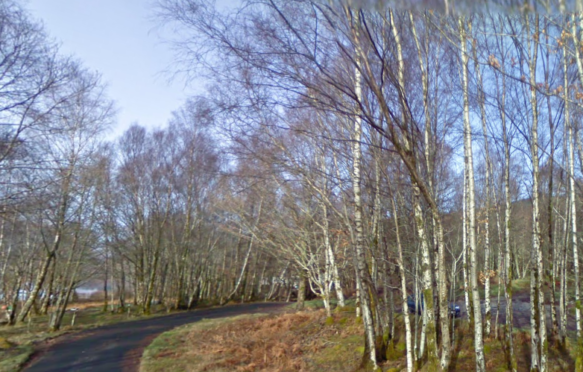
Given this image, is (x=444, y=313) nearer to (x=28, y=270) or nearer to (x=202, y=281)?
(x=28, y=270)

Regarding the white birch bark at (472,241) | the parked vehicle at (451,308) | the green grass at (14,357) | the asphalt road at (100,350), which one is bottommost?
the asphalt road at (100,350)

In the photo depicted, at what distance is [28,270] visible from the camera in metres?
23.2

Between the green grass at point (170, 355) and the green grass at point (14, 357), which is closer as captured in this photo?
the green grass at point (14, 357)

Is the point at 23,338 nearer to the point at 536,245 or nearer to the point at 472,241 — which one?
the point at 472,241

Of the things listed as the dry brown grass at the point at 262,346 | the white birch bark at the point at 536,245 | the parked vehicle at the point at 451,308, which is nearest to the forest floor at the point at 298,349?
the dry brown grass at the point at 262,346

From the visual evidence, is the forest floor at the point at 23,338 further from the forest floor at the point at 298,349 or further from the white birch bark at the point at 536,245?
the white birch bark at the point at 536,245

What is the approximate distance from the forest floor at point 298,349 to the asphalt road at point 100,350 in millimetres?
566

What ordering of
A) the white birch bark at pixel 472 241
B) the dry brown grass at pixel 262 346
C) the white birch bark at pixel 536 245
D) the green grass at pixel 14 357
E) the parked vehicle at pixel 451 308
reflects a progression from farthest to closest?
the dry brown grass at pixel 262 346 → the green grass at pixel 14 357 → the parked vehicle at pixel 451 308 → the white birch bark at pixel 536 245 → the white birch bark at pixel 472 241

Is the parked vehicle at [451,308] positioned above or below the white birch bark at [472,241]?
below

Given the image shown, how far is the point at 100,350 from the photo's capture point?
12.9m

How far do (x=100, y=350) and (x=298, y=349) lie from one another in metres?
6.06

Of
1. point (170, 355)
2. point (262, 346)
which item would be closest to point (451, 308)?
point (262, 346)

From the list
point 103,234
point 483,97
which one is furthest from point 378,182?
point 103,234

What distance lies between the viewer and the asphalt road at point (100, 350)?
10791 mm
